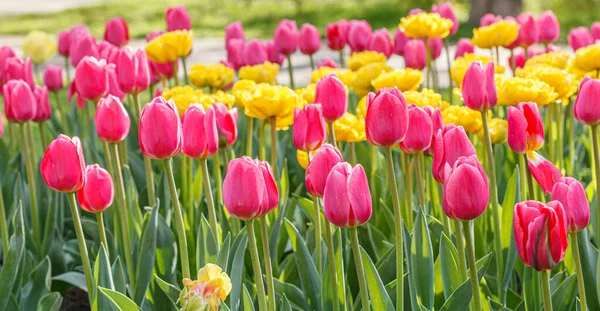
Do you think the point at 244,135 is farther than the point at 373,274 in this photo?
Yes

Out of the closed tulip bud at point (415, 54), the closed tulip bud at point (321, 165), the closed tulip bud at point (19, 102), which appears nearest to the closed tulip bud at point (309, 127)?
the closed tulip bud at point (321, 165)

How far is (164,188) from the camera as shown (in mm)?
2682

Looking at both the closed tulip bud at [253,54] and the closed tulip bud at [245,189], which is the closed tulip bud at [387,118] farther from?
the closed tulip bud at [253,54]

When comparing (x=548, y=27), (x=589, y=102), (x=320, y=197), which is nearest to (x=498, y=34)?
(x=548, y=27)

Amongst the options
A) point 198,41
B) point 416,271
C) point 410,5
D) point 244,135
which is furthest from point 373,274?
point 410,5

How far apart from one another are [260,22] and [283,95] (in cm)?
940

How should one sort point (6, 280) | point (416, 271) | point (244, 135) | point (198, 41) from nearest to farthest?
1. point (416, 271)
2. point (6, 280)
3. point (244, 135)
4. point (198, 41)

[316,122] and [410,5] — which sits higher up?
[316,122]

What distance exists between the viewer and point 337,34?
160 inches

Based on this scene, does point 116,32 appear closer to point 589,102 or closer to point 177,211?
point 177,211

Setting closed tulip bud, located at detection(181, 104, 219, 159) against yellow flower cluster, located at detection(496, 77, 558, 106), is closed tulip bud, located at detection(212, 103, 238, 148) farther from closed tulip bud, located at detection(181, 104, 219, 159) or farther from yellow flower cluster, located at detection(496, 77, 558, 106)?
yellow flower cluster, located at detection(496, 77, 558, 106)

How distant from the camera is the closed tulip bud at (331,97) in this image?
2.25 meters

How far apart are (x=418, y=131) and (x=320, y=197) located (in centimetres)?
26

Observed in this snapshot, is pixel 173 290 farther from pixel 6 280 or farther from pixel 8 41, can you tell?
pixel 8 41
